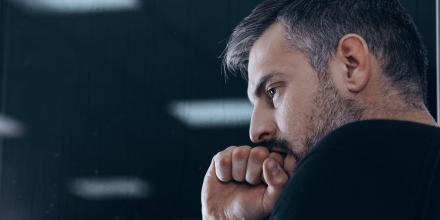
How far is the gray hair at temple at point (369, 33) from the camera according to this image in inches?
39.0

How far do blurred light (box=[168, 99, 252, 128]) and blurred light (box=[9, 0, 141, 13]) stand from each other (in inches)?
12.7

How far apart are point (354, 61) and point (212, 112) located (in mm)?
862

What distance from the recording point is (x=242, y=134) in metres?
1.77

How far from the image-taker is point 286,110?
1.04 metres

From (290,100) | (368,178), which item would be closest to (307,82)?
(290,100)

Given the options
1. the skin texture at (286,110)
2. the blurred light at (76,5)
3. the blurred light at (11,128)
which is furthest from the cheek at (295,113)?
the blurred light at (11,128)

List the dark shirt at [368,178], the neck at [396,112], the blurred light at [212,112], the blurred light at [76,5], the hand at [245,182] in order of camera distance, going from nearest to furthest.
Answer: the dark shirt at [368,178]
the neck at [396,112]
the hand at [245,182]
the blurred light at [212,112]
the blurred light at [76,5]

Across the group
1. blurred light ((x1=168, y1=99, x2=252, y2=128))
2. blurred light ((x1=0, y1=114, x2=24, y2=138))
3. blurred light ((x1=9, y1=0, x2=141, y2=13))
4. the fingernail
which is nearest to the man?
the fingernail

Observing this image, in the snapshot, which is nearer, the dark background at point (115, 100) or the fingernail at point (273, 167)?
the fingernail at point (273, 167)

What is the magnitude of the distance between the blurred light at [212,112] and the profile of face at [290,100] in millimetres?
649

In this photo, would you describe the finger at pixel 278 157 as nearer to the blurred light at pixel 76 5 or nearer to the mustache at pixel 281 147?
the mustache at pixel 281 147

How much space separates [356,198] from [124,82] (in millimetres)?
1291

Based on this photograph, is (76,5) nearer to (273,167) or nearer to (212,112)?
(212,112)

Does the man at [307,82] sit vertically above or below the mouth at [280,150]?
above
